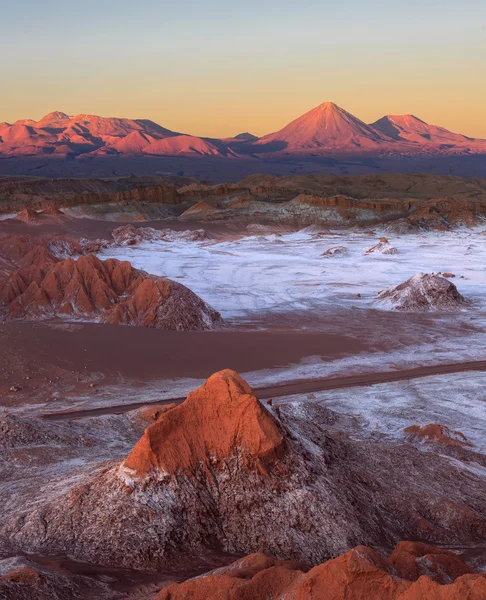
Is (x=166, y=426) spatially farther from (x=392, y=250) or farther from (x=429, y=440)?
(x=392, y=250)

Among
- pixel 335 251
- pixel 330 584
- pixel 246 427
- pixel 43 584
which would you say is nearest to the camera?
pixel 330 584

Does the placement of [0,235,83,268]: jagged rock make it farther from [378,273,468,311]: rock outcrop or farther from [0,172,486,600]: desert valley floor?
[378,273,468,311]: rock outcrop

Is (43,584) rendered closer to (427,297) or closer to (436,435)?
(436,435)

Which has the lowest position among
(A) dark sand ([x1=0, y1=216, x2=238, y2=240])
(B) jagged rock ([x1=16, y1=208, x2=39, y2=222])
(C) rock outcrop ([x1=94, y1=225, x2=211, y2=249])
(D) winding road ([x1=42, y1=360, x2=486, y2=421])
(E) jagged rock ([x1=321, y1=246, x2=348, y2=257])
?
(D) winding road ([x1=42, y1=360, x2=486, y2=421])

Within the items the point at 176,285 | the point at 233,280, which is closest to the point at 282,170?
the point at 233,280

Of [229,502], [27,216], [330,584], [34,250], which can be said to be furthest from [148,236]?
[330,584]

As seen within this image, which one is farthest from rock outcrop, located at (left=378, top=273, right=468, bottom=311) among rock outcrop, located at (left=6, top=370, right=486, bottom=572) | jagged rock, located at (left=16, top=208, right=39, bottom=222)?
jagged rock, located at (left=16, top=208, right=39, bottom=222)
